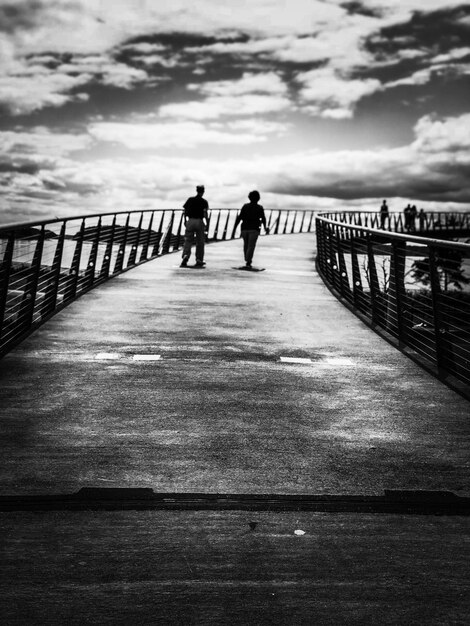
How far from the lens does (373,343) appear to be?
8680mm

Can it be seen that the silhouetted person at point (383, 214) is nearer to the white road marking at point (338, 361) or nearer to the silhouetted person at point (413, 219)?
the silhouetted person at point (413, 219)

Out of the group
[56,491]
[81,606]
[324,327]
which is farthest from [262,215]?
[81,606]

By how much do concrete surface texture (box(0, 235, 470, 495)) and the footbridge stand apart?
2cm

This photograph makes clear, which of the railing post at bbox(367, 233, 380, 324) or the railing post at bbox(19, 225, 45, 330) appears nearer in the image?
the railing post at bbox(19, 225, 45, 330)

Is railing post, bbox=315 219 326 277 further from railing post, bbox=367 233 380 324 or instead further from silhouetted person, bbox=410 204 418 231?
silhouetted person, bbox=410 204 418 231

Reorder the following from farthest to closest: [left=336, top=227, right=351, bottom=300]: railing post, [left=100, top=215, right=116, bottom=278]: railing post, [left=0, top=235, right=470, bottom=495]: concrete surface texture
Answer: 1. [left=100, top=215, right=116, bottom=278]: railing post
2. [left=336, top=227, right=351, bottom=300]: railing post
3. [left=0, top=235, right=470, bottom=495]: concrete surface texture

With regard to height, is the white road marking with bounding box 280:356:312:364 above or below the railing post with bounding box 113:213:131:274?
below

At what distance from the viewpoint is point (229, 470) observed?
4.22 m

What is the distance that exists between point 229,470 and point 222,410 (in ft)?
4.21

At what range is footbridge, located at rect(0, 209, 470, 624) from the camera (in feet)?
9.29

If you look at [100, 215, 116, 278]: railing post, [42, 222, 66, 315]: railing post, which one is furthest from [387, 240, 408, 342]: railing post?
[100, 215, 116, 278]: railing post

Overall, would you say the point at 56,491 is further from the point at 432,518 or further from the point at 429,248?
the point at 429,248

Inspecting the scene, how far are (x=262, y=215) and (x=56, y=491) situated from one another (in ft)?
47.2

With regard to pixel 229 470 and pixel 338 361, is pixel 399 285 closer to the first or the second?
pixel 338 361
